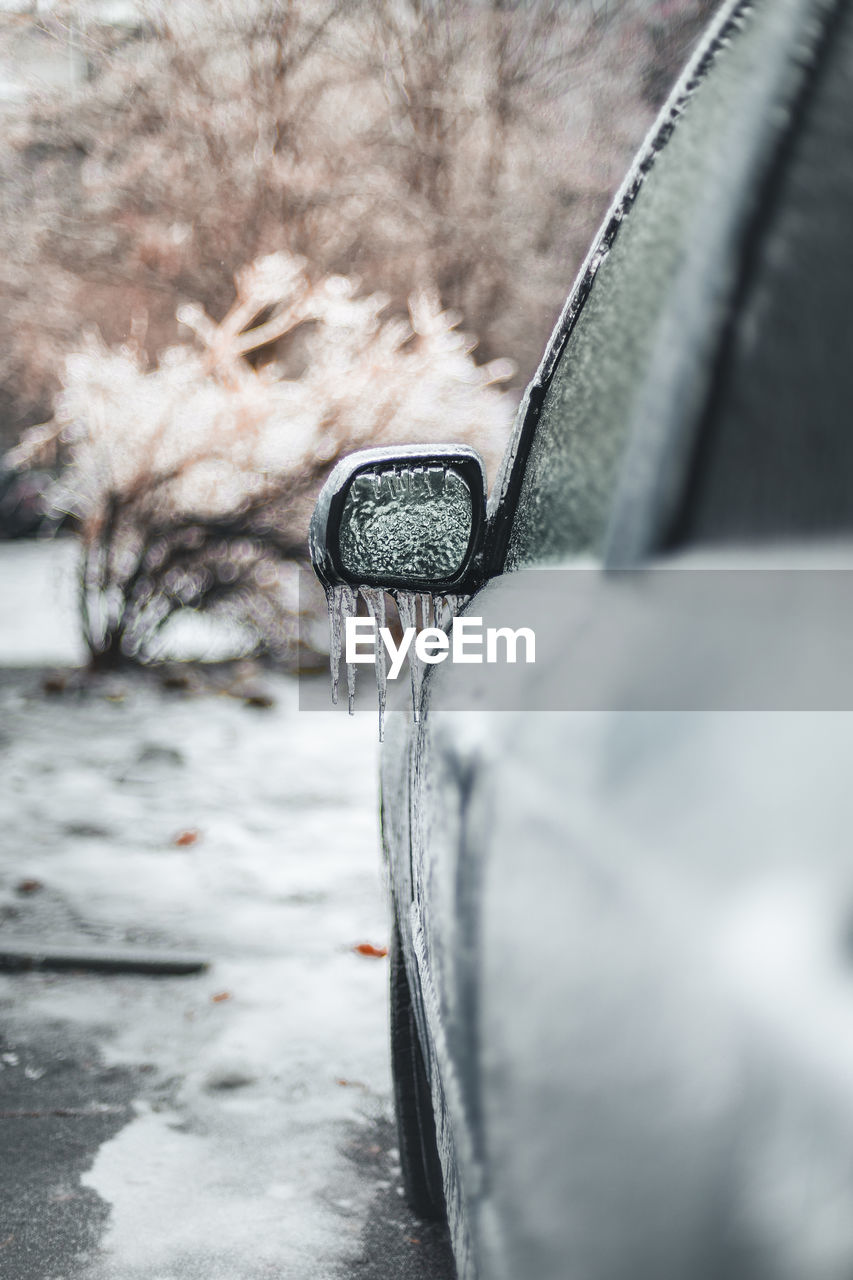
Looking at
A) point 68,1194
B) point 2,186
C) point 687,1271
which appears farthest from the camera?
point 2,186

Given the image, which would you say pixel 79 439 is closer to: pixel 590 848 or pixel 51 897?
pixel 51 897

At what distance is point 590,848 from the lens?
91 cm

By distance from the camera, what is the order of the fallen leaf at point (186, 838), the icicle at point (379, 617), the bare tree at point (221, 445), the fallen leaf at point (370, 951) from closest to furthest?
the icicle at point (379, 617) < the fallen leaf at point (370, 951) < the fallen leaf at point (186, 838) < the bare tree at point (221, 445)

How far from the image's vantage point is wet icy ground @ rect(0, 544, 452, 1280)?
2.32 meters

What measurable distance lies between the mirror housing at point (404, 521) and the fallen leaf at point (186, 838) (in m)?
3.25

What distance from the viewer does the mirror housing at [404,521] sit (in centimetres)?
176

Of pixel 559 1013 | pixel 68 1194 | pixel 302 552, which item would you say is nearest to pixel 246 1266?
pixel 68 1194

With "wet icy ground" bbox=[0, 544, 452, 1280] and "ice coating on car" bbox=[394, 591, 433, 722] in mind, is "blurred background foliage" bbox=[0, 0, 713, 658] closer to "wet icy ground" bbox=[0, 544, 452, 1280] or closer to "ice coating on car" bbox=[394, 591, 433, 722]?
"wet icy ground" bbox=[0, 544, 452, 1280]

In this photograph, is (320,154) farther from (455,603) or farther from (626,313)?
(626,313)

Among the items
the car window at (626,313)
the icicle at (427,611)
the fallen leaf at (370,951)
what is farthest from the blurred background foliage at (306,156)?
the car window at (626,313)

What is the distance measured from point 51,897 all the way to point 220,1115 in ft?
5.25

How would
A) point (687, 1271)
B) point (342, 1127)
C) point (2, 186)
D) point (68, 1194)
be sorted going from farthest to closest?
point (2, 186) → point (342, 1127) → point (68, 1194) → point (687, 1271)

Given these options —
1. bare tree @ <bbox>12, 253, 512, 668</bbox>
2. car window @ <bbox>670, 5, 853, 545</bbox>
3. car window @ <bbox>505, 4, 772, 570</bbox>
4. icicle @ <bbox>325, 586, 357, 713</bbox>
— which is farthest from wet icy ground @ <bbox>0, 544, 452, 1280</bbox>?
bare tree @ <bbox>12, 253, 512, 668</bbox>
